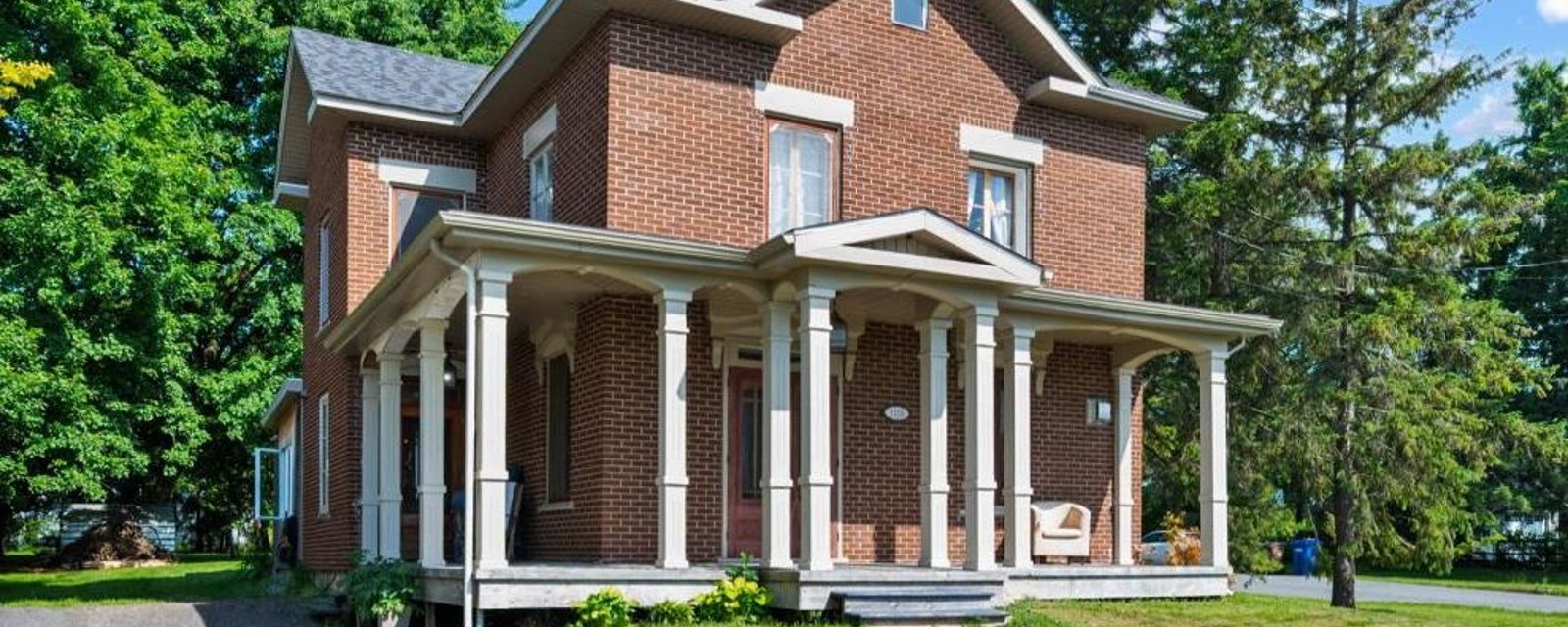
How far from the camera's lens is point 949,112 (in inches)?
637

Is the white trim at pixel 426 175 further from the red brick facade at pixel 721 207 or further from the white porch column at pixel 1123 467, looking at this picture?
the white porch column at pixel 1123 467

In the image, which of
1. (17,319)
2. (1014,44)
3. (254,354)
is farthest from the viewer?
(254,354)

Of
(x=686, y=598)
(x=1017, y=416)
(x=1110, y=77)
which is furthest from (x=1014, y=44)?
(x=1110, y=77)

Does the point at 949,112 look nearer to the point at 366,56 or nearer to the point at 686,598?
the point at 686,598

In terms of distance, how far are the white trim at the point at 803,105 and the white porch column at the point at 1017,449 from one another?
9.40 ft

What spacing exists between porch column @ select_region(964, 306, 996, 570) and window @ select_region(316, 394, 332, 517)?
30.0ft

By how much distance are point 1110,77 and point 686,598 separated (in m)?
16.4

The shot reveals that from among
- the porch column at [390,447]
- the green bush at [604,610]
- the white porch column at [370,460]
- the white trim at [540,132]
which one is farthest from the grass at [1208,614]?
the white trim at [540,132]

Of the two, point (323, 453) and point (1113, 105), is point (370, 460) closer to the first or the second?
point (323, 453)

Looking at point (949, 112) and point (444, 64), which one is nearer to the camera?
point (949, 112)

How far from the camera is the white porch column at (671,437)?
40.3ft

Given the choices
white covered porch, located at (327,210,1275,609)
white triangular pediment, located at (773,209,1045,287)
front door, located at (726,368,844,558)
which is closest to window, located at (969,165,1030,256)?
white covered porch, located at (327,210,1275,609)

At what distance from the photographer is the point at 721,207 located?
1445 cm

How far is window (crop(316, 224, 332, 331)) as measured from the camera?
64.4 ft
